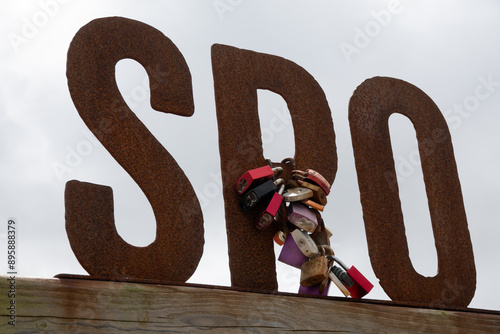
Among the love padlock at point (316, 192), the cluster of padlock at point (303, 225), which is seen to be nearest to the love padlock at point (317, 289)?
the cluster of padlock at point (303, 225)

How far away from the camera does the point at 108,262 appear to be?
2508 millimetres

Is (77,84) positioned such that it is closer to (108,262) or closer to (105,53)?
(105,53)

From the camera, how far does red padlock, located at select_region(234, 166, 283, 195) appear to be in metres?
2.85

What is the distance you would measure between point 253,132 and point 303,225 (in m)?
0.51

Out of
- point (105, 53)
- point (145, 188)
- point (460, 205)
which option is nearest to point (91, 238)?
point (145, 188)

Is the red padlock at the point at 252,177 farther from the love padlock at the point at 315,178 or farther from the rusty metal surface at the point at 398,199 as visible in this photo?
the rusty metal surface at the point at 398,199

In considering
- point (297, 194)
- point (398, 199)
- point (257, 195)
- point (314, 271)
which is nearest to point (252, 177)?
point (257, 195)

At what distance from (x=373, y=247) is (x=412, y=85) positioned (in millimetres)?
1040

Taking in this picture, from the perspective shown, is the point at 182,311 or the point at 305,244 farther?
the point at 305,244

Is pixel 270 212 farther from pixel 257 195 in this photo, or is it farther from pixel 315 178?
pixel 315 178

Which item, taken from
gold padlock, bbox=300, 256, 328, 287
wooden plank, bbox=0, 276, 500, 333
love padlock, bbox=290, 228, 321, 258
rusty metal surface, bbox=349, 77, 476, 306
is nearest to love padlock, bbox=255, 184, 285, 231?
love padlock, bbox=290, 228, 321, 258

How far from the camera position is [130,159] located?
2.72 m

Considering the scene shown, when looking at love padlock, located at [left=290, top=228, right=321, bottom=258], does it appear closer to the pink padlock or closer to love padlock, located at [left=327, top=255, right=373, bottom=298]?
the pink padlock

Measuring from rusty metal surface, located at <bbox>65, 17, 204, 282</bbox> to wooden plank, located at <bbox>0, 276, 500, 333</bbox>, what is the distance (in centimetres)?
23
